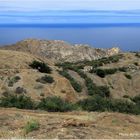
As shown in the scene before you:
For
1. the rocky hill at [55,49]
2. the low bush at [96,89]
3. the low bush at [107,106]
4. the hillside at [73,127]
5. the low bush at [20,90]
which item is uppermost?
the rocky hill at [55,49]

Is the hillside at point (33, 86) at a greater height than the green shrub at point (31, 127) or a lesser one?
greater

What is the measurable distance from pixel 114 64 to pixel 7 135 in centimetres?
5021

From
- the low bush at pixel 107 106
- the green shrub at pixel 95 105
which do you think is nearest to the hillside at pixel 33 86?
the green shrub at pixel 95 105

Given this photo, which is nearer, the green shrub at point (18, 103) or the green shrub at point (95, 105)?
the green shrub at point (18, 103)

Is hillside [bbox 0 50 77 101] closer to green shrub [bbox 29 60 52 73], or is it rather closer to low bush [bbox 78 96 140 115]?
green shrub [bbox 29 60 52 73]

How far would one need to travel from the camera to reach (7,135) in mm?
11906

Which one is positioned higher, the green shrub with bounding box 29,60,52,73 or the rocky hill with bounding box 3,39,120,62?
the rocky hill with bounding box 3,39,120,62

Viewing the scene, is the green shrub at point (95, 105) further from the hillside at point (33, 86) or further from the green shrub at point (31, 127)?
the green shrub at point (31, 127)

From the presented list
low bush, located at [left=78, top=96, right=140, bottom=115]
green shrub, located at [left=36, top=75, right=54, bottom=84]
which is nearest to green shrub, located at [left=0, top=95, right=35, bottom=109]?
low bush, located at [left=78, top=96, right=140, bottom=115]

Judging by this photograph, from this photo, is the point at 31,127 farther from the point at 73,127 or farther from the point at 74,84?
the point at 74,84

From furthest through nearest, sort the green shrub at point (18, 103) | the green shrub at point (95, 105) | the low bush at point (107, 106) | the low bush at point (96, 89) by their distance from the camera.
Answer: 1. the low bush at point (96, 89)
2. the low bush at point (107, 106)
3. the green shrub at point (95, 105)
4. the green shrub at point (18, 103)

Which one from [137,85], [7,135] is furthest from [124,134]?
[137,85]

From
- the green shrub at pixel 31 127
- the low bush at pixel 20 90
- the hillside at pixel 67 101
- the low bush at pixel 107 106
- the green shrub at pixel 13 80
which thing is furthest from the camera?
the green shrub at pixel 13 80

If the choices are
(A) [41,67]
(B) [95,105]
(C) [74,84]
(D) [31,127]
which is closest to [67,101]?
(B) [95,105]
